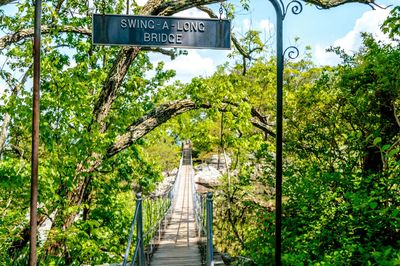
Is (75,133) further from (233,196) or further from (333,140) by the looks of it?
(233,196)

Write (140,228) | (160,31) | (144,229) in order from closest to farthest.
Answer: (160,31) → (140,228) → (144,229)

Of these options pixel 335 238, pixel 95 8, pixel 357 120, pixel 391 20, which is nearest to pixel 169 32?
pixel 391 20

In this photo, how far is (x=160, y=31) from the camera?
93.7 inches

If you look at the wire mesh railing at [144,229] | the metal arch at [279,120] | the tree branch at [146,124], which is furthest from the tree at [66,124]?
the metal arch at [279,120]

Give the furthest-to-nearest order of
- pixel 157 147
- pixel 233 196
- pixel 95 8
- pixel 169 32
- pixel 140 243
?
pixel 157 147 < pixel 233 196 < pixel 95 8 < pixel 140 243 < pixel 169 32

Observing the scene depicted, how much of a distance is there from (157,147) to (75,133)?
65.1 feet

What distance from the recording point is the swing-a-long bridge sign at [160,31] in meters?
2.34

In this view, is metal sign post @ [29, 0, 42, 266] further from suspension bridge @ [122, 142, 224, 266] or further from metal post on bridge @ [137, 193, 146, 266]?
metal post on bridge @ [137, 193, 146, 266]

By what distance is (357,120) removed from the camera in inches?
182

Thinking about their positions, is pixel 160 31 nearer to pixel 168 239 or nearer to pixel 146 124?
pixel 146 124

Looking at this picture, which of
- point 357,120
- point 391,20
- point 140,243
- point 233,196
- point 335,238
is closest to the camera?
point 391,20

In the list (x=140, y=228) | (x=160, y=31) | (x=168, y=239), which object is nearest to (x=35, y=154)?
(x=160, y=31)

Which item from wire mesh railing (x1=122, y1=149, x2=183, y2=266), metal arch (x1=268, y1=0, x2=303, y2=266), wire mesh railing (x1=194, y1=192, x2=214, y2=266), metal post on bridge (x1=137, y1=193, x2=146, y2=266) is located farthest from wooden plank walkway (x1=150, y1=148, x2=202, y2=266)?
metal arch (x1=268, y1=0, x2=303, y2=266)

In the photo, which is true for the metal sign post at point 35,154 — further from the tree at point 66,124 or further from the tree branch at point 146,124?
the tree branch at point 146,124
